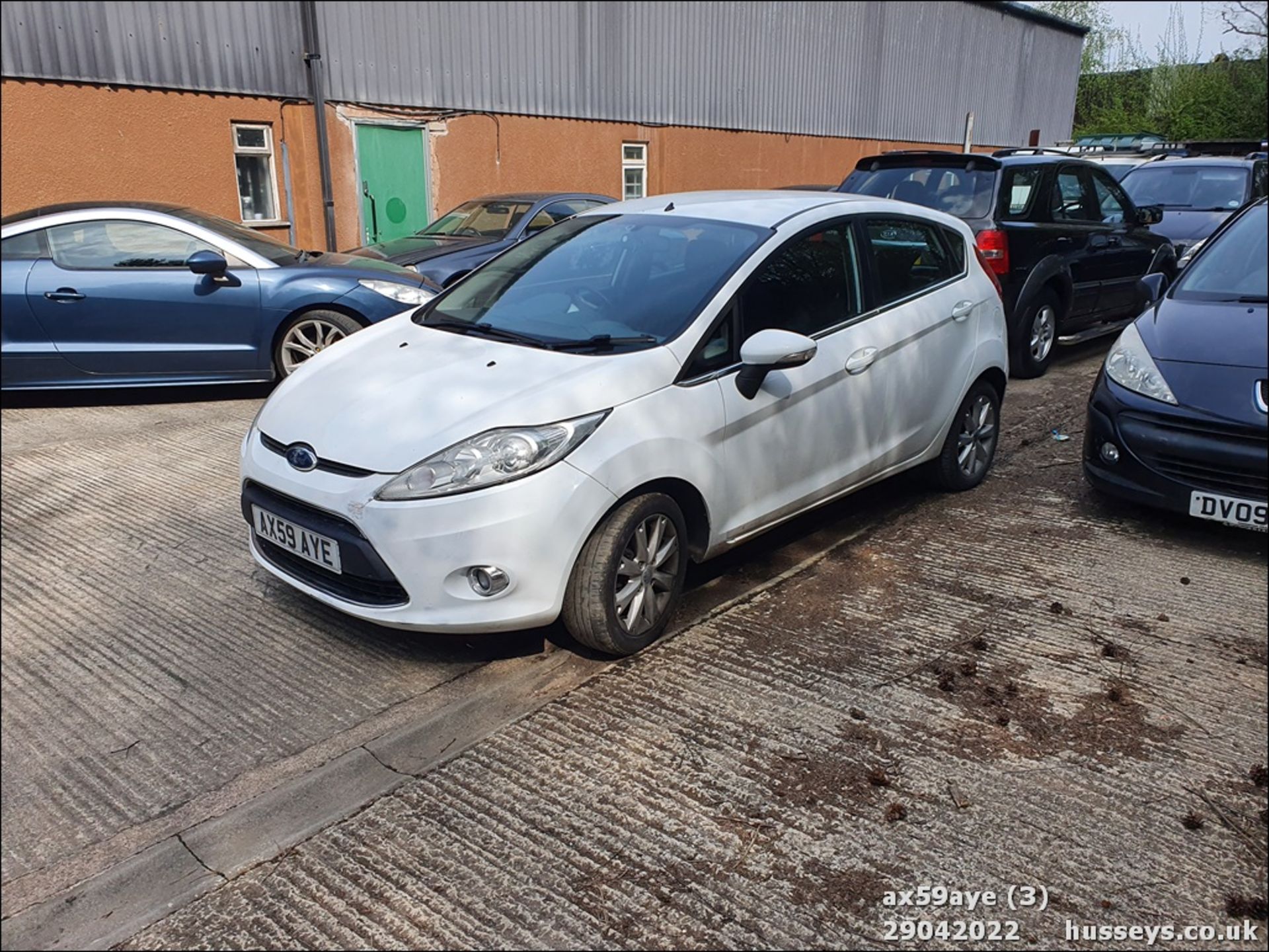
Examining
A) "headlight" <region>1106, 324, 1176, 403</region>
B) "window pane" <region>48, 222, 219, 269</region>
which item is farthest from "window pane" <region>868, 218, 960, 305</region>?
"window pane" <region>48, 222, 219, 269</region>

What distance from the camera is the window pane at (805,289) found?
4.11 metres

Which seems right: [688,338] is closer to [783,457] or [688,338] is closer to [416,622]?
[783,457]

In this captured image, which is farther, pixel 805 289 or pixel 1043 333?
pixel 1043 333

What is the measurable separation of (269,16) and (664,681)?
98.7 inches

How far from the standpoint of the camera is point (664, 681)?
3.57 metres

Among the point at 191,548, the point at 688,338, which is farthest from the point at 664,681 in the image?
the point at 191,548

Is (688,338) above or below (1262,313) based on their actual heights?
below

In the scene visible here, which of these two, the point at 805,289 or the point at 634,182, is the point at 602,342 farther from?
the point at 634,182

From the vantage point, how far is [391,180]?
13.2 metres

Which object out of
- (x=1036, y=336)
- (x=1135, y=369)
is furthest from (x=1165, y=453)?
(x=1036, y=336)

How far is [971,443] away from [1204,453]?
2727 mm

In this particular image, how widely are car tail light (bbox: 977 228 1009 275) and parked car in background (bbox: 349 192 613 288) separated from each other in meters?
3.59

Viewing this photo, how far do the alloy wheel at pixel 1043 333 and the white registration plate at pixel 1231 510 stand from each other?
550 centimetres

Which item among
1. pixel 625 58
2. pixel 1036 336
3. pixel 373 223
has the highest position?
pixel 625 58
